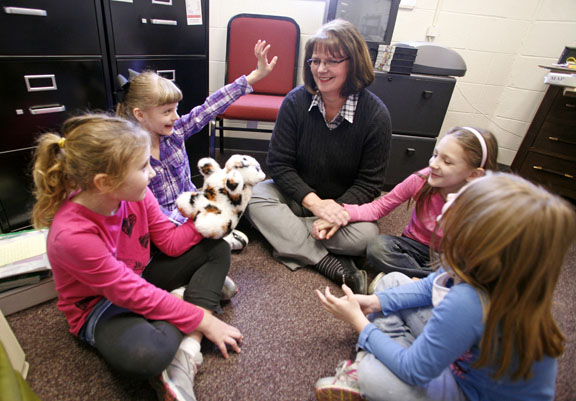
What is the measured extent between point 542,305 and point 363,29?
1.87 m

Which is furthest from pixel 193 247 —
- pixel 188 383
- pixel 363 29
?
pixel 363 29

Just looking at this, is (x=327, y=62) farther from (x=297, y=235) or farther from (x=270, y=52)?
(x=270, y=52)

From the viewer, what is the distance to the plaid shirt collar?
1273mm

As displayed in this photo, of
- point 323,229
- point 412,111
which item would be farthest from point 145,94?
point 412,111

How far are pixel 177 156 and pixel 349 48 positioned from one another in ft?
2.49

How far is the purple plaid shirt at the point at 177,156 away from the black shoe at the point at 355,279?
0.66m

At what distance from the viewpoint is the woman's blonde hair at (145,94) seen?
1077 millimetres

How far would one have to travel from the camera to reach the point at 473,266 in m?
0.56

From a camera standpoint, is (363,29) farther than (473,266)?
Yes

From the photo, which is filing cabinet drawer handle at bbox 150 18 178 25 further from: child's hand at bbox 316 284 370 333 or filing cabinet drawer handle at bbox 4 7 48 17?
child's hand at bbox 316 284 370 333

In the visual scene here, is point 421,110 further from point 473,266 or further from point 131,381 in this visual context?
point 131,381

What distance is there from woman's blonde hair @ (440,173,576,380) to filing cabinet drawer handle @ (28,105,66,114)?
1.44 metres

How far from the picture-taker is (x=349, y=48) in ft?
3.84

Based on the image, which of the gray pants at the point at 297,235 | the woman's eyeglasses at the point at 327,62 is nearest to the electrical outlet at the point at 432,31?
the woman's eyeglasses at the point at 327,62
